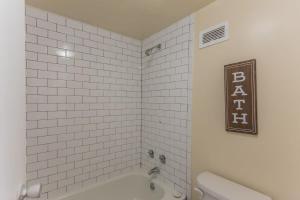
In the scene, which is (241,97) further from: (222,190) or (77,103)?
(77,103)

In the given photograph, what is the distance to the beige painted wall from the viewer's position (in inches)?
40.3

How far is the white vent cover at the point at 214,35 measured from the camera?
53.8 inches

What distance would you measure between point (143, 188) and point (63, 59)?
170cm

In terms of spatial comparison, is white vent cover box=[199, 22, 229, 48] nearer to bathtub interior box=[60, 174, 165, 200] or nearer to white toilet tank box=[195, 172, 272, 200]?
white toilet tank box=[195, 172, 272, 200]

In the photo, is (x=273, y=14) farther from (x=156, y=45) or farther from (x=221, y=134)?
(x=156, y=45)

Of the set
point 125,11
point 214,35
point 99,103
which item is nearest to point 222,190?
point 214,35

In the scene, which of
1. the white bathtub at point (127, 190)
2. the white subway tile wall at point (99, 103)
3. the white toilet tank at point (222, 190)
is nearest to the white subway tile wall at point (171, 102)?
the white subway tile wall at point (99, 103)

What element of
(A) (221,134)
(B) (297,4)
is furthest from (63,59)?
(B) (297,4)

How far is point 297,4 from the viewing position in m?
1.01

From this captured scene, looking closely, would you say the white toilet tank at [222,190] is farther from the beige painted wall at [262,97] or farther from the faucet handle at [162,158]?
the faucet handle at [162,158]

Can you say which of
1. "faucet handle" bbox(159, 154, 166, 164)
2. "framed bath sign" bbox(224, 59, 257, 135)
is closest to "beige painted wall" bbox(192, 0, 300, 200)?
"framed bath sign" bbox(224, 59, 257, 135)

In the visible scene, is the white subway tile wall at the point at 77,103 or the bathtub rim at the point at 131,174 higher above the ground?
the white subway tile wall at the point at 77,103

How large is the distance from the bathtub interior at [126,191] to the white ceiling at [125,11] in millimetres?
1749

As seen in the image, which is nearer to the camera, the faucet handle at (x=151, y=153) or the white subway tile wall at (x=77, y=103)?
the white subway tile wall at (x=77, y=103)
